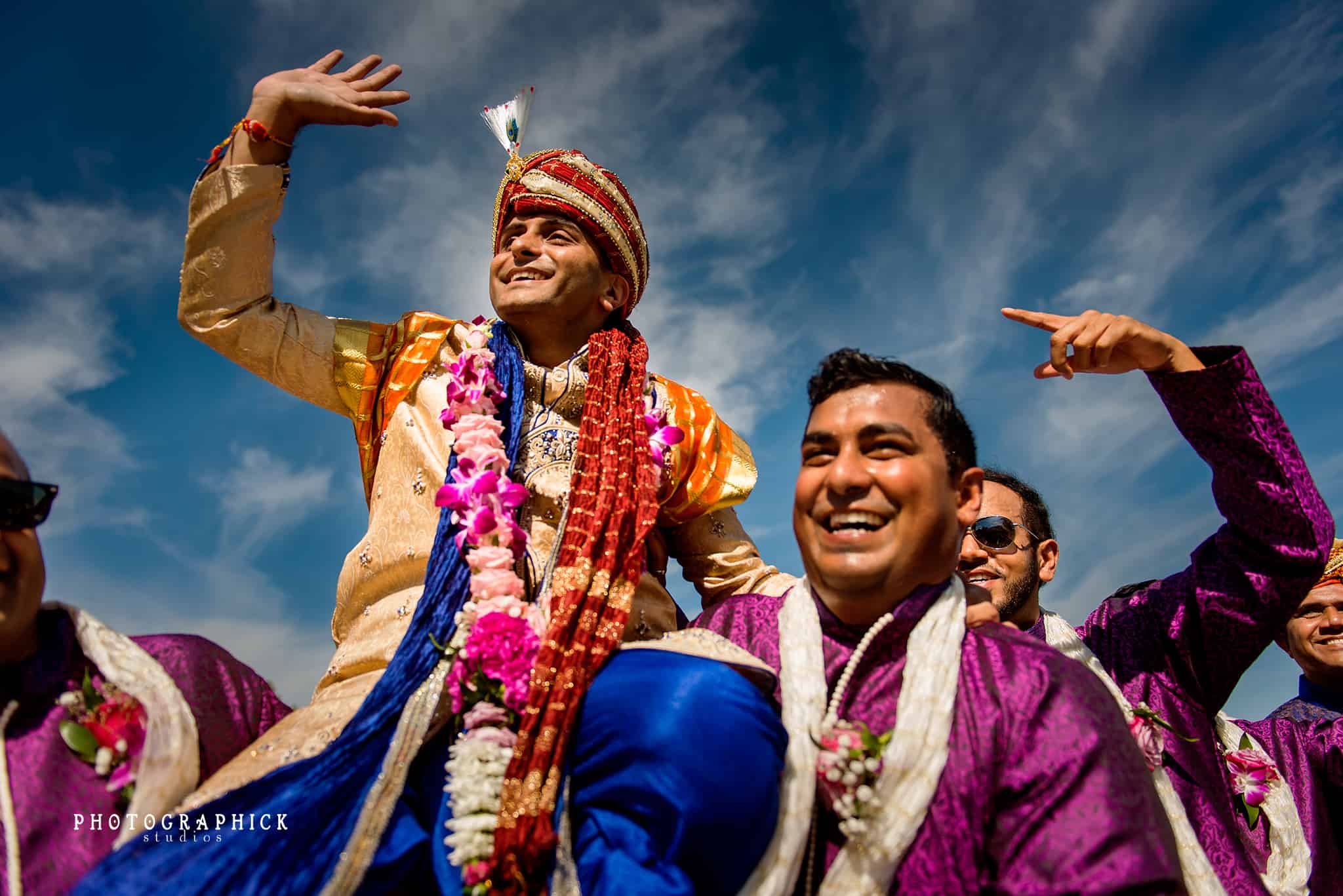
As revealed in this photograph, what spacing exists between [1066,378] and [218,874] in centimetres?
294

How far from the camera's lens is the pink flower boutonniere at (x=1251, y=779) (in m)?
3.99

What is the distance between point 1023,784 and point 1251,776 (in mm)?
2254

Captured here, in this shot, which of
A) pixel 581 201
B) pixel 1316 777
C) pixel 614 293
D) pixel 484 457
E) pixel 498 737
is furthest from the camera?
pixel 1316 777

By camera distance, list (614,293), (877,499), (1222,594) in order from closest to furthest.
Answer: (877,499)
(1222,594)
(614,293)

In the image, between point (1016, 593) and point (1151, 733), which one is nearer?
point (1151, 733)

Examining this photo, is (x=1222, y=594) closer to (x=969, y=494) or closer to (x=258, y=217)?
(x=969, y=494)

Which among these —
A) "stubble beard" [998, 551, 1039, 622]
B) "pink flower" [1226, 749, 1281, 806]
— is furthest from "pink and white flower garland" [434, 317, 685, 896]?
"pink flower" [1226, 749, 1281, 806]

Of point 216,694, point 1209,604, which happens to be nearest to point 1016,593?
point 1209,604

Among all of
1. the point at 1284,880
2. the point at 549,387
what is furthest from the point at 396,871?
the point at 1284,880

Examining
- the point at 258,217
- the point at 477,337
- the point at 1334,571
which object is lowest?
the point at 477,337

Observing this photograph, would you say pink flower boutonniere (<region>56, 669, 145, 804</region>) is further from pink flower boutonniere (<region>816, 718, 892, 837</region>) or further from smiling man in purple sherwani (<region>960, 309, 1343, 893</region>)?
smiling man in purple sherwani (<region>960, 309, 1343, 893</region>)

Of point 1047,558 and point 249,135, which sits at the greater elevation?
point 249,135

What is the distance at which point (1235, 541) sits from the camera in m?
3.68

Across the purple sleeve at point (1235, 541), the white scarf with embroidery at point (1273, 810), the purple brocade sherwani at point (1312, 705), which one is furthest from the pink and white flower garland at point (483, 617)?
the purple brocade sherwani at point (1312, 705)
